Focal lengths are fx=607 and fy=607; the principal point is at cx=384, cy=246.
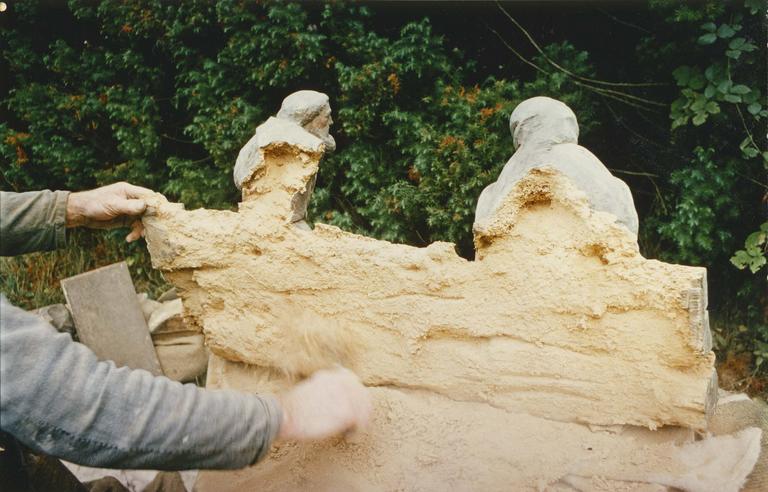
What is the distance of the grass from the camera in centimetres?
498

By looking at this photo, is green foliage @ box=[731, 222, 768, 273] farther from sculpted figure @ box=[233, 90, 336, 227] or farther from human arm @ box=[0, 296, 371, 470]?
human arm @ box=[0, 296, 371, 470]

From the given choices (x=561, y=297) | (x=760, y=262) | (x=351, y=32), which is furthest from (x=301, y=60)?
(x=760, y=262)

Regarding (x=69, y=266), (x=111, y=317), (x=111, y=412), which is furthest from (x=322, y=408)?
(x=69, y=266)

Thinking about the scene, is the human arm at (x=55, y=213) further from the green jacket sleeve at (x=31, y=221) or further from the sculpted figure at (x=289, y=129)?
the sculpted figure at (x=289, y=129)

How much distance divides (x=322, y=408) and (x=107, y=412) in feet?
1.68

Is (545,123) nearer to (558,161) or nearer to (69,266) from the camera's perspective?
(558,161)

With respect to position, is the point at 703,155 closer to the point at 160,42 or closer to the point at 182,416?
the point at 182,416

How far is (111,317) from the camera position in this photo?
154 inches

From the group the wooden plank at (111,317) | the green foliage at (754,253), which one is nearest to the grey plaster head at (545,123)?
the green foliage at (754,253)

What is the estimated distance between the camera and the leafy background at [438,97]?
3.65 m

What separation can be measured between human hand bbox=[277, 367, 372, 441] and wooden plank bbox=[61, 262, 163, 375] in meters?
2.63

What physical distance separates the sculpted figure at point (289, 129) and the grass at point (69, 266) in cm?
255

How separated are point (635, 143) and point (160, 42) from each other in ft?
11.3

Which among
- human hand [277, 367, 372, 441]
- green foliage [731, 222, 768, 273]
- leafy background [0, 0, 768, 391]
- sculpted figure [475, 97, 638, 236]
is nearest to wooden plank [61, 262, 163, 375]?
leafy background [0, 0, 768, 391]
